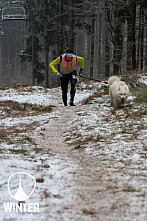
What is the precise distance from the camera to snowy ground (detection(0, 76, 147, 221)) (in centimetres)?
385

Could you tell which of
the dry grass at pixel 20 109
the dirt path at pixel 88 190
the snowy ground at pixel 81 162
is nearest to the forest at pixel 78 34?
the dry grass at pixel 20 109

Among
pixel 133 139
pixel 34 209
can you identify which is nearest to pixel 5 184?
pixel 34 209

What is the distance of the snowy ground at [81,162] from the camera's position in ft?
12.6

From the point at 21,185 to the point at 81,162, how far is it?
5.04 feet

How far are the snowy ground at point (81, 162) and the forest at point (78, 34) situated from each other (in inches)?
527

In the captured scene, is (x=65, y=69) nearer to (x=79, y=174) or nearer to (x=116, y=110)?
(x=116, y=110)

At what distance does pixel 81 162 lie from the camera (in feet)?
19.1

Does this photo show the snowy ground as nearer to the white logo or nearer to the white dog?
the white logo

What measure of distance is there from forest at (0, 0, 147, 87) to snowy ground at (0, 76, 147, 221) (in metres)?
13.4

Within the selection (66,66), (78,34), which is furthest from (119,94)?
(78,34)

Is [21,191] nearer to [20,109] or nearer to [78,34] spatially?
[20,109]

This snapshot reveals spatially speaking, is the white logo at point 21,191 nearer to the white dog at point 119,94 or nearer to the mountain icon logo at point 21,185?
the mountain icon logo at point 21,185

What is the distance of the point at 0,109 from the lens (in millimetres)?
12375

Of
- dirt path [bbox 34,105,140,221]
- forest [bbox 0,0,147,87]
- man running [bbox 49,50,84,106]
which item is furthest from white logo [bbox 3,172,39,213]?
forest [bbox 0,0,147,87]
